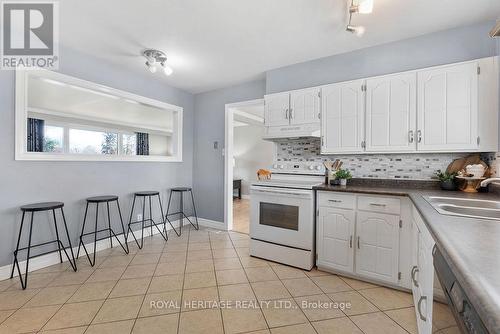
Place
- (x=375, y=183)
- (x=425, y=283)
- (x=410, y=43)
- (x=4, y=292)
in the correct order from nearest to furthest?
(x=425, y=283) → (x=4, y=292) → (x=410, y=43) → (x=375, y=183)

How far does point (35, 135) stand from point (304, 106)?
332 centimetres

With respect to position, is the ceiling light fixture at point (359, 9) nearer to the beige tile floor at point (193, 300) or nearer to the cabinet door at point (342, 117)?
the cabinet door at point (342, 117)

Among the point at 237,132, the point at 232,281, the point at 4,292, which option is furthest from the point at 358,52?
the point at 237,132

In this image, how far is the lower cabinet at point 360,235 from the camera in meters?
2.03

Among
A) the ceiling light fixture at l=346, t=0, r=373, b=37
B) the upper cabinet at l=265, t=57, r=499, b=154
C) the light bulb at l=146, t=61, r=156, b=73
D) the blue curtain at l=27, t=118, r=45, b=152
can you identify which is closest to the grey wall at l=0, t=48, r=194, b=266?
the blue curtain at l=27, t=118, r=45, b=152

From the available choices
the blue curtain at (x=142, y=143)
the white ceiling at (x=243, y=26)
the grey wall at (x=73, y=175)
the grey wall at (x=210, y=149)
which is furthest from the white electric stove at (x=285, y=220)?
the blue curtain at (x=142, y=143)

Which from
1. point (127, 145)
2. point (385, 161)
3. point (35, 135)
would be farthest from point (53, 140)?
point (385, 161)

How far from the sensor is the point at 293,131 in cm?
274

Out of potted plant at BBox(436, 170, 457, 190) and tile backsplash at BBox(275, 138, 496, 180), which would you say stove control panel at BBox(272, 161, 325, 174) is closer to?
tile backsplash at BBox(275, 138, 496, 180)

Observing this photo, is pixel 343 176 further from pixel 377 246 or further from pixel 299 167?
pixel 377 246

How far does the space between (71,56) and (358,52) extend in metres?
3.33

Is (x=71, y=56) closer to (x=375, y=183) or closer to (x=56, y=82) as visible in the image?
(x=56, y=82)

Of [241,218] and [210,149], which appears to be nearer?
[210,149]

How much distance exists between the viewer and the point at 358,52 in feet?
8.48
